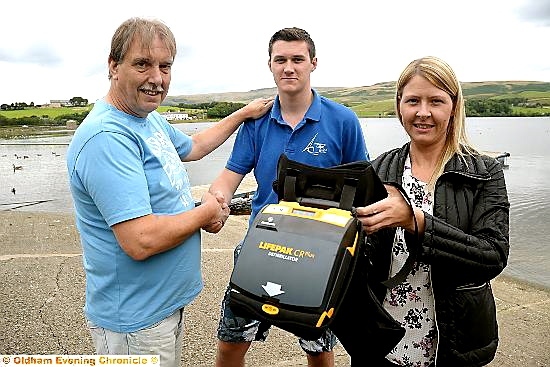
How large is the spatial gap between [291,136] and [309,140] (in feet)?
0.38

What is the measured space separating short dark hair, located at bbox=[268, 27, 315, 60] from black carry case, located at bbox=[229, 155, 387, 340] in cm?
146

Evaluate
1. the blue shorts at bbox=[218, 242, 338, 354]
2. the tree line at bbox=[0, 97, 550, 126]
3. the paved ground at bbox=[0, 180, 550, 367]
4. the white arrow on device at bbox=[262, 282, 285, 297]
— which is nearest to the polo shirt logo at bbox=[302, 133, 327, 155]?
the blue shorts at bbox=[218, 242, 338, 354]

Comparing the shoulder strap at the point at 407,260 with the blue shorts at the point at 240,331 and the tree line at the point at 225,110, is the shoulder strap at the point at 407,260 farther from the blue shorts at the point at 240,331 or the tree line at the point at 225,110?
the tree line at the point at 225,110

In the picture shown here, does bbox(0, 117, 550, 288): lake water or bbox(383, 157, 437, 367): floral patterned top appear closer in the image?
bbox(383, 157, 437, 367): floral patterned top

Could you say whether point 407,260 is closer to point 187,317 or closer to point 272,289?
point 272,289

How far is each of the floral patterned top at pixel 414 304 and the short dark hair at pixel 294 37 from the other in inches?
49.5

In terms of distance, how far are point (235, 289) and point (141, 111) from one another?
1018mm

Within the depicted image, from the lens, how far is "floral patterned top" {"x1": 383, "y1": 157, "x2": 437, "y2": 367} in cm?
242

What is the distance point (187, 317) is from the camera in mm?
5547

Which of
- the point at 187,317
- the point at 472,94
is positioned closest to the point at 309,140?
the point at 187,317

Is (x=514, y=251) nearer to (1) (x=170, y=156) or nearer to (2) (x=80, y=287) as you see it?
(2) (x=80, y=287)

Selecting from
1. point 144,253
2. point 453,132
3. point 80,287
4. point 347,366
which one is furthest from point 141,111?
point 80,287

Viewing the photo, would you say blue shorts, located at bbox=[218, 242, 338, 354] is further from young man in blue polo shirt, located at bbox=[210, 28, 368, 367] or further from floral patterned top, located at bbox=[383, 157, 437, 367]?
floral patterned top, located at bbox=[383, 157, 437, 367]

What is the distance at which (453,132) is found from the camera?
2.47 metres
